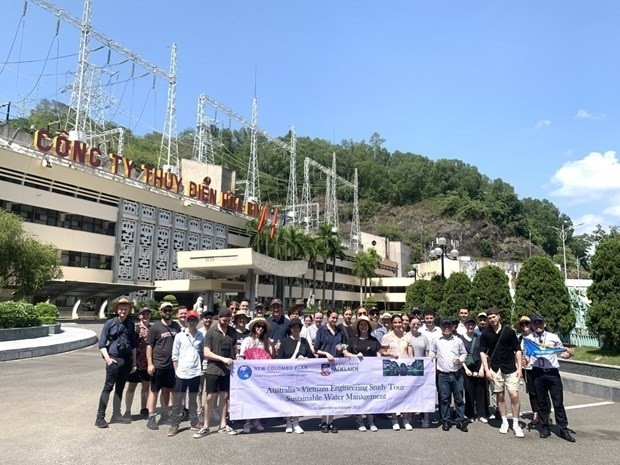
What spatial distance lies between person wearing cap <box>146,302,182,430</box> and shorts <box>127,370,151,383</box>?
0.26 m

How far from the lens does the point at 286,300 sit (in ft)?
197

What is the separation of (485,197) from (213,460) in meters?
139

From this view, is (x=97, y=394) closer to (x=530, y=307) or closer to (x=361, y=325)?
(x=361, y=325)

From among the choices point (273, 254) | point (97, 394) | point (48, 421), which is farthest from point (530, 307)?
point (273, 254)

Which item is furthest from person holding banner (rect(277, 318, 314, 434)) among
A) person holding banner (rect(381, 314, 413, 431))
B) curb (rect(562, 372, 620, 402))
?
curb (rect(562, 372, 620, 402))

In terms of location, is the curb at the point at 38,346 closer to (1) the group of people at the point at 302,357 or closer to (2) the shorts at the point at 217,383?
(1) the group of people at the point at 302,357

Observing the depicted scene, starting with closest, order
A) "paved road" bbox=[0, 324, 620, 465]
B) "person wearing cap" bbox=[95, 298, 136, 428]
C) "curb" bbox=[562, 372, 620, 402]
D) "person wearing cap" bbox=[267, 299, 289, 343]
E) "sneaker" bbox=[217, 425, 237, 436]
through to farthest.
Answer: "paved road" bbox=[0, 324, 620, 465], "sneaker" bbox=[217, 425, 237, 436], "person wearing cap" bbox=[95, 298, 136, 428], "person wearing cap" bbox=[267, 299, 289, 343], "curb" bbox=[562, 372, 620, 402]

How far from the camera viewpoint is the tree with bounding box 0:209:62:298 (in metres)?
26.7

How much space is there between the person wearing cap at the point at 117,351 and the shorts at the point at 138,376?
99mm

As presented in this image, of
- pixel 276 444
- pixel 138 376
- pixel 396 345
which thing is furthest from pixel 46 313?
pixel 396 345

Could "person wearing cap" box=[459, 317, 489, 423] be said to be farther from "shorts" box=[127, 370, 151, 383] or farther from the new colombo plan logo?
"shorts" box=[127, 370, 151, 383]

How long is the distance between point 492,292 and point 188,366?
16.0 m

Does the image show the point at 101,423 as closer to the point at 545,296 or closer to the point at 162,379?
the point at 162,379

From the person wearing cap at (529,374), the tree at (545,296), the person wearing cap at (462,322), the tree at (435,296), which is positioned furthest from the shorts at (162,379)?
the tree at (435,296)
